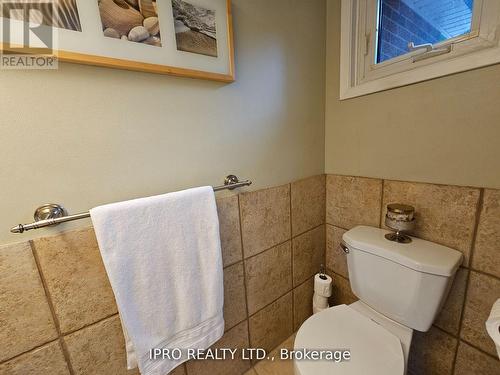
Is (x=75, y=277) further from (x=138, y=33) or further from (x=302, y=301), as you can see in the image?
(x=302, y=301)

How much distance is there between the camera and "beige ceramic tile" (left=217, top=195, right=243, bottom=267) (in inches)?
33.3

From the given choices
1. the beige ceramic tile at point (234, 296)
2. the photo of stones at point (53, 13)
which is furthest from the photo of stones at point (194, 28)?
the beige ceramic tile at point (234, 296)

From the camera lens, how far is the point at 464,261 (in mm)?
780

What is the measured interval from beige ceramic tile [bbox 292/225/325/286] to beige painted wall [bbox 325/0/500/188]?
1.28 ft

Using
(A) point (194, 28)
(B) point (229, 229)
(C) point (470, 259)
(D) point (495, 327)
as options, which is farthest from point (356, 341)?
(A) point (194, 28)

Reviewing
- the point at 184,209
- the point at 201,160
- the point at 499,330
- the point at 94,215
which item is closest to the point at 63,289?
the point at 94,215

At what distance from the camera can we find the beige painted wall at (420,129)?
0.70m

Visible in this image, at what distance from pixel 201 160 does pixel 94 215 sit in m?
0.37

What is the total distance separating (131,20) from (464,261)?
4.46 feet

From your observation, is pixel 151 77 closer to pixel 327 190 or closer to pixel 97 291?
pixel 97 291

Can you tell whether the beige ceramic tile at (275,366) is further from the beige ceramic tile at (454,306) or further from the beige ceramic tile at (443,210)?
the beige ceramic tile at (443,210)
